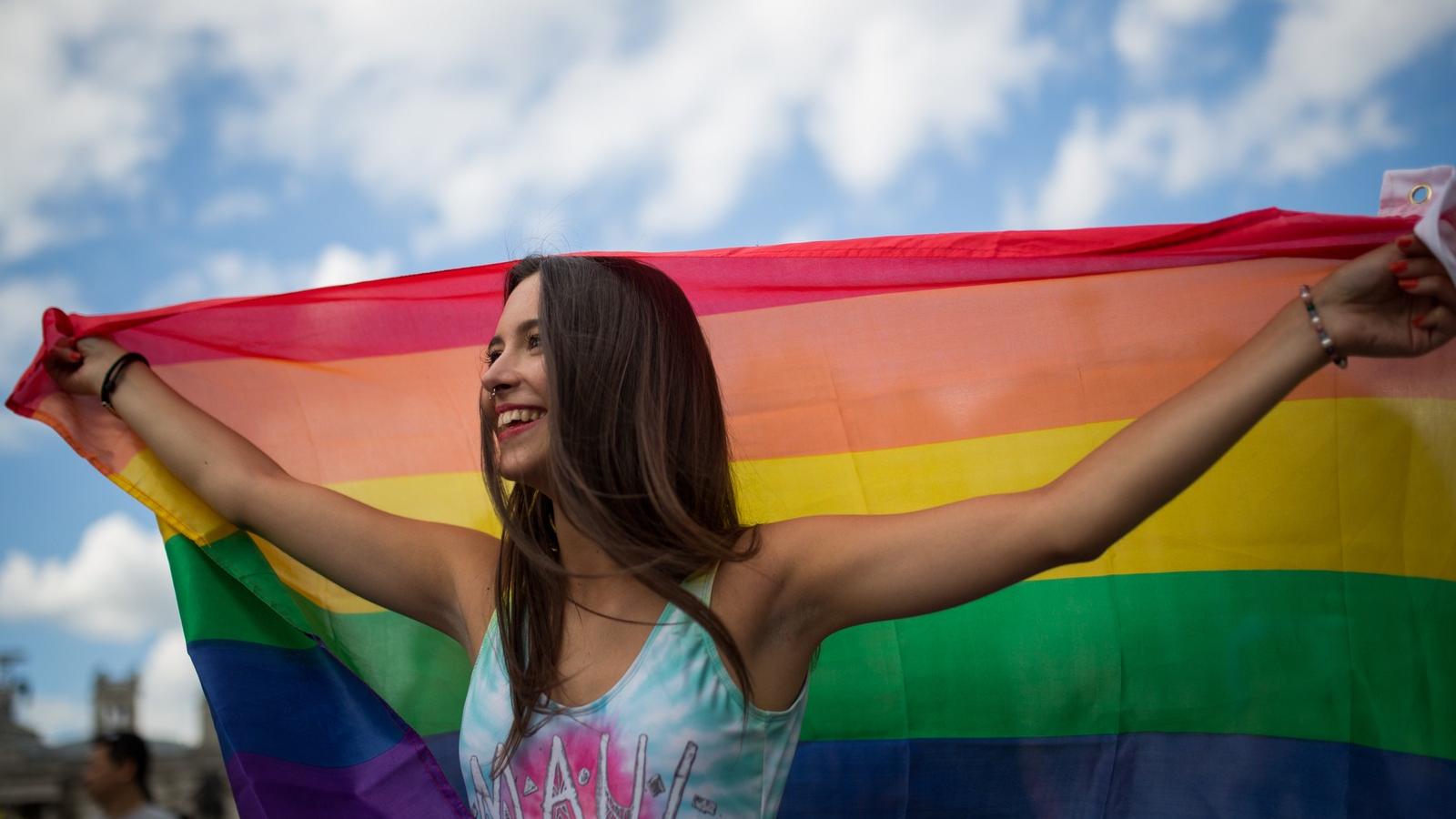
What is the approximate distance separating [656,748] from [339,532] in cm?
81

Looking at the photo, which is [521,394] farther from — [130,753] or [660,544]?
[130,753]

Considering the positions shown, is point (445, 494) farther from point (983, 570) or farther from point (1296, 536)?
point (1296, 536)

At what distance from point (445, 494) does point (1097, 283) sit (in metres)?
1.52

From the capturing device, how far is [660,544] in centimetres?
195

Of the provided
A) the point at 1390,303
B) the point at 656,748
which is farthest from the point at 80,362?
the point at 1390,303

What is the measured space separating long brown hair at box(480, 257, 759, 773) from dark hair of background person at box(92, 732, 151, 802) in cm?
328

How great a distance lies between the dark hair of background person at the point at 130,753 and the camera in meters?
4.60

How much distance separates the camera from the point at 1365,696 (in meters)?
2.26

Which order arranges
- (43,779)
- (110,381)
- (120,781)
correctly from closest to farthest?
1. (110,381)
2. (120,781)
3. (43,779)

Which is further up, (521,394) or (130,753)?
(521,394)

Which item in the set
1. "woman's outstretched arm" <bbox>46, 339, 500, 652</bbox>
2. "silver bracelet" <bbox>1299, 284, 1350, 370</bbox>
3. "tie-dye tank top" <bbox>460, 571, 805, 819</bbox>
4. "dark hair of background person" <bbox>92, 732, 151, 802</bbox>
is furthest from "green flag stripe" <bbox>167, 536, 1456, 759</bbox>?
"dark hair of background person" <bbox>92, 732, 151, 802</bbox>

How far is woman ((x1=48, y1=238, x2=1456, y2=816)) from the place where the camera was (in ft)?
5.56

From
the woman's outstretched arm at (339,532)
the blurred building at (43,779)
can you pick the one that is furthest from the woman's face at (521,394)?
the blurred building at (43,779)

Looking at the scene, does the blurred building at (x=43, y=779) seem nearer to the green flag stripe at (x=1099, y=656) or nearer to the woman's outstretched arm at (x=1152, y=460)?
the green flag stripe at (x=1099, y=656)
